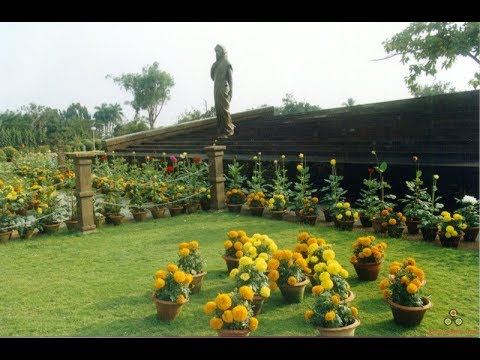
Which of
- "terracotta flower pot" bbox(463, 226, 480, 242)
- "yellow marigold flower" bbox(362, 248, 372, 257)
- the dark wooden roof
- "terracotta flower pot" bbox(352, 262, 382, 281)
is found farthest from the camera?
the dark wooden roof

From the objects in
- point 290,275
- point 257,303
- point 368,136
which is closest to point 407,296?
point 290,275

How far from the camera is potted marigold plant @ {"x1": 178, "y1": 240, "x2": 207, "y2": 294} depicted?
411 centimetres

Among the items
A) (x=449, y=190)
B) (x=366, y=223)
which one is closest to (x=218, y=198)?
(x=366, y=223)

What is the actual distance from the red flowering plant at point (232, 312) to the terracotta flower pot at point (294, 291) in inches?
30.5

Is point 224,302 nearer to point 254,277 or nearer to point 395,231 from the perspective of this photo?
point 254,277

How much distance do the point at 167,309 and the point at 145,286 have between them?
36.9 inches

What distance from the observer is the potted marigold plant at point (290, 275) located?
3.80m

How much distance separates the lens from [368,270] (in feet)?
14.3

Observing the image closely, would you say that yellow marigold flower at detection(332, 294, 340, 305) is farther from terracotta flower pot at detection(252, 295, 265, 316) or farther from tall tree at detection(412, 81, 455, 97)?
tall tree at detection(412, 81, 455, 97)

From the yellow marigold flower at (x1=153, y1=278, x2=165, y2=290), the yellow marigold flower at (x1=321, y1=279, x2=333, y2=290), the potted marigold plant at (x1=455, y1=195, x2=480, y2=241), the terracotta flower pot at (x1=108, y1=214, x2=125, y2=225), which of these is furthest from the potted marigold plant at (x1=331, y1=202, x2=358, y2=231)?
the terracotta flower pot at (x1=108, y1=214, x2=125, y2=225)

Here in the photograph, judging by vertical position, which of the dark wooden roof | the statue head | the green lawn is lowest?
the green lawn

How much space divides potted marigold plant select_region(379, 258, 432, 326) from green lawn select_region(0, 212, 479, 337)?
0.09 m

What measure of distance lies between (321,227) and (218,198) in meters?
2.42

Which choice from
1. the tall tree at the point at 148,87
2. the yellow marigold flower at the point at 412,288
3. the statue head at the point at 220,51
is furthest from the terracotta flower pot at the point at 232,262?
the tall tree at the point at 148,87
